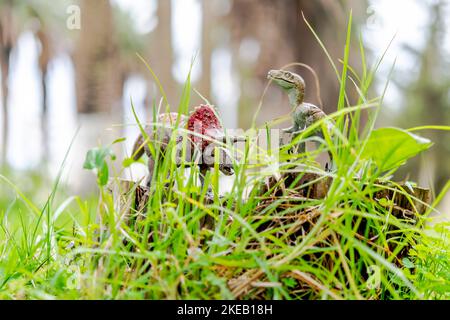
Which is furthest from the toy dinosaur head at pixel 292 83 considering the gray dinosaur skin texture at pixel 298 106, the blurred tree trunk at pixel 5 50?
the blurred tree trunk at pixel 5 50

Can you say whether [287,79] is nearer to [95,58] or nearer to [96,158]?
[96,158]

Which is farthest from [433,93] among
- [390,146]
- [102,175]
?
[102,175]

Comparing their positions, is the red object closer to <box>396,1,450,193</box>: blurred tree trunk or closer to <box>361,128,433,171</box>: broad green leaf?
<box>361,128,433,171</box>: broad green leaf

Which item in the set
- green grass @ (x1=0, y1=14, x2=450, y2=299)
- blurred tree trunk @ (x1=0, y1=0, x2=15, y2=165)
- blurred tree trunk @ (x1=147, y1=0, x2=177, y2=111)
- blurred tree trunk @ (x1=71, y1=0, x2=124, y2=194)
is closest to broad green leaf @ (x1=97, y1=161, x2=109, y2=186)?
green grass @ (x1=0, y1=14, x2=450, y2=299)

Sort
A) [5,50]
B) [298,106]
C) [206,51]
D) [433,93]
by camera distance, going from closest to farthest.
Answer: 1. [298,106]
2. [206,51]
3. [433,93]
4. [5,50]

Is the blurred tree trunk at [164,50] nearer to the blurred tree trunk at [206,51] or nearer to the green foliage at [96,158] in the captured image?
the blurred tree trunk at [206,51]

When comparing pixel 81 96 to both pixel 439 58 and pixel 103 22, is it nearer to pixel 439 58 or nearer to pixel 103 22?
pixel 103 22

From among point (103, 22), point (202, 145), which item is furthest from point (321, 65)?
point (202, 145)
